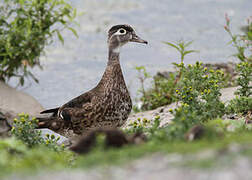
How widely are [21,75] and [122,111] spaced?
3773mm

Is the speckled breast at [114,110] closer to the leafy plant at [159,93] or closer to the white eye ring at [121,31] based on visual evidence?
the white eye ring at [121,31]

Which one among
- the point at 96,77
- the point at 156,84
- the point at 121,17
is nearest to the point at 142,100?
the point at 156,84

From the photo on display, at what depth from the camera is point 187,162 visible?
2.16 m

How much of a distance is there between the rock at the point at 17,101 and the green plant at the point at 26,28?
0.35 metres

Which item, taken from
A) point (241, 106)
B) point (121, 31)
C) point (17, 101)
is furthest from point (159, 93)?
point (241, 106)

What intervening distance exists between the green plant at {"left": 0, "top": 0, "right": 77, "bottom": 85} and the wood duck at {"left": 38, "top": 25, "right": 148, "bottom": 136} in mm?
2501

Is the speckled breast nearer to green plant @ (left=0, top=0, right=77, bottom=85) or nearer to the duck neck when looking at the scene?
the duck neck

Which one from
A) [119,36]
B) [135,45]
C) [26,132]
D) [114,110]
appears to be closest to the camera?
[26,132]

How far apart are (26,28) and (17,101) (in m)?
1.38

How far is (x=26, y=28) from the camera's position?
7805mm

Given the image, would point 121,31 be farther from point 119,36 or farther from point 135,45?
point 135,45

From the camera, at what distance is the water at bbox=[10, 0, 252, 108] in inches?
351

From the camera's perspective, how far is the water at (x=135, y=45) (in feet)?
29.3

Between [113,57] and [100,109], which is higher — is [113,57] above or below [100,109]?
above
